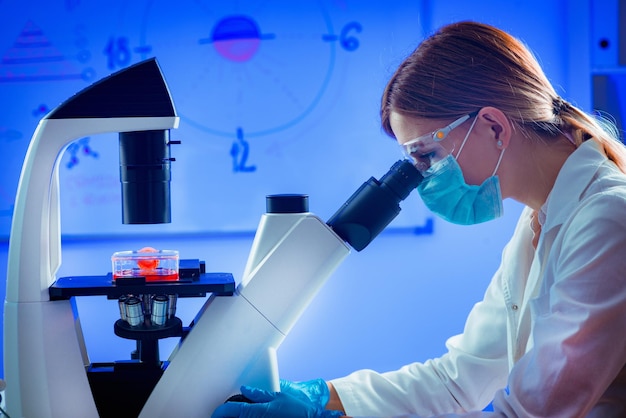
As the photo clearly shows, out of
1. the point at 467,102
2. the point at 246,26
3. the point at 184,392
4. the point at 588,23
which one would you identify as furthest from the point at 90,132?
the point at 588,23

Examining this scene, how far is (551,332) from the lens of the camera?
103 centimetres

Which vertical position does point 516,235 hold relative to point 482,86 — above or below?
below

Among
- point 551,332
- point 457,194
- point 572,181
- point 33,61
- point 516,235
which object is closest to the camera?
point 551,332

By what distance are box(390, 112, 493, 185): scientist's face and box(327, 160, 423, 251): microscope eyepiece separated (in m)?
0.16

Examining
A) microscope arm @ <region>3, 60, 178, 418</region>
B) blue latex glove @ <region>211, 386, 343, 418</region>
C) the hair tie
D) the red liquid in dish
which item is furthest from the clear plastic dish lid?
the hair tie

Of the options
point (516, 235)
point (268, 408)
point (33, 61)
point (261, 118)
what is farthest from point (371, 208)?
point (33, 61)

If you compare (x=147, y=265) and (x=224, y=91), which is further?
(x=224, y=91)

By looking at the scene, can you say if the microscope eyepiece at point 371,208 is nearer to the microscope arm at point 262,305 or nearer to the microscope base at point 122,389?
the microscope arm at point 262,305

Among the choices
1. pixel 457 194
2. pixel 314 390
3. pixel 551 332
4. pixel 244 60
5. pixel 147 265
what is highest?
pixel 244 60

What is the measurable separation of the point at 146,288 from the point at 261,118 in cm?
112

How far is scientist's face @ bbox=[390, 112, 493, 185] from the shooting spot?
1.27m

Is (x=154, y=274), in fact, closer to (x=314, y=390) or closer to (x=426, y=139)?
(x=314, y=390)

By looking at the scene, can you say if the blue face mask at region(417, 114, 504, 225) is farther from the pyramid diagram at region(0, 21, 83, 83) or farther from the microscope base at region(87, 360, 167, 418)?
the pyramid diagram at region(0, 21, 83, 83)

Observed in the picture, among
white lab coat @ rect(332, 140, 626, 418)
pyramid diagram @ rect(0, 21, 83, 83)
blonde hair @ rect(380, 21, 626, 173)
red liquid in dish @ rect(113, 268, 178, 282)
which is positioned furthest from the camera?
pyramid diagram @ rect(0, 21, 83, 83)
